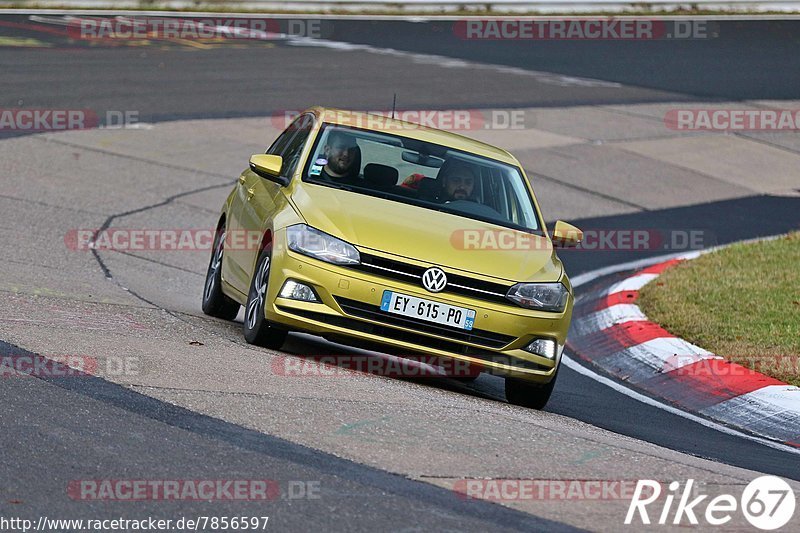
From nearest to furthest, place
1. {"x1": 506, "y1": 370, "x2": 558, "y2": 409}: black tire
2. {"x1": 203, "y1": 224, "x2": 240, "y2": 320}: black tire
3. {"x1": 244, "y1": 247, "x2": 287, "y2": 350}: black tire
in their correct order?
{"x1": 244, "y1": 247, "x2": 287, "y2": 350}: black tire, {"x1": 506, "y1": 370, "x2": 558, "y2": 409}: black tire, {"x1": 203, "y1": 224, "x2": 240, "y2": 320}: black tire

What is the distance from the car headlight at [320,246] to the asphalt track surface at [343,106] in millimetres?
1301

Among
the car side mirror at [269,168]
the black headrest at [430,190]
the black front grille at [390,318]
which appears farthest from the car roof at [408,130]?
the black front grille at [390,318]

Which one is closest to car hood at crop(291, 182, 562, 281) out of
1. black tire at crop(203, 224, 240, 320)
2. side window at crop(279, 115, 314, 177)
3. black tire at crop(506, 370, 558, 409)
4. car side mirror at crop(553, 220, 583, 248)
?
car side mirror at crop(553, 220, 583, 248)

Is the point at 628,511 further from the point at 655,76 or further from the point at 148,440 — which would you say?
the point at 655,76

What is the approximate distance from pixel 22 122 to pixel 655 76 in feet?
43.1

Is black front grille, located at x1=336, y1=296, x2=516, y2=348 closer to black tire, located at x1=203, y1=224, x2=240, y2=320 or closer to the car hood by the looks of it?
the car hood

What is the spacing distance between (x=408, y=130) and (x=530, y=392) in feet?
7.14

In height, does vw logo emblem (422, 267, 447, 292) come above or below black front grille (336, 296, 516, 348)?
above

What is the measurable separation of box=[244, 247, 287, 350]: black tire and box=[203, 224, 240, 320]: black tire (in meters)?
1.26

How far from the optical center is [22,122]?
674 inches

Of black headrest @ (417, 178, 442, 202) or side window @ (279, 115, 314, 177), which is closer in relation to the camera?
black headrest @ (417, 178, 442, 202)

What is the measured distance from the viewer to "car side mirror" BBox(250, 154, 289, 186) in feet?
29.1

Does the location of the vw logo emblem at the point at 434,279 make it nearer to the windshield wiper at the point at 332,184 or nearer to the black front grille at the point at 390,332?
the black front grille at the point at 390,332

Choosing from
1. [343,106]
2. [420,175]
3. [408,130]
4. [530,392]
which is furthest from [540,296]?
[343,106]
